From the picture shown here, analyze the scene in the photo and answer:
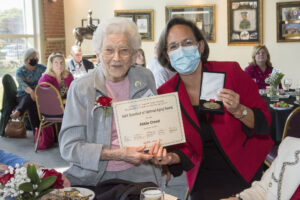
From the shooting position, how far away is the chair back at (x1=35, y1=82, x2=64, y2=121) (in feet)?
17.1

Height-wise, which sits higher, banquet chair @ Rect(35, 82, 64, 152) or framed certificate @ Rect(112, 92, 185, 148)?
framed certificate @ Rect(112, 92, 185, 148)

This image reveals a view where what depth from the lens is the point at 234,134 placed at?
6.55ft

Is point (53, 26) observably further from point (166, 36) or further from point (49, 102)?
point (166, 36)

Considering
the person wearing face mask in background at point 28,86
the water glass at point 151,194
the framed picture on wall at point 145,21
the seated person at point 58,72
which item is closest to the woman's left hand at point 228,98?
the water glass at point 151,194

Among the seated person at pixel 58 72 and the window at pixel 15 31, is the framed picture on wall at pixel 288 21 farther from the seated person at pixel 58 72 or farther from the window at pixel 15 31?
the window at pixel 15 31

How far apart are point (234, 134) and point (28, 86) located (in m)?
5.11

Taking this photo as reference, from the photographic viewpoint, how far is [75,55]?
7.09m

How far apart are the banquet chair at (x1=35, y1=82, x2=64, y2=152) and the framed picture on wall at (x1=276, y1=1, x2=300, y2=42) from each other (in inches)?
187

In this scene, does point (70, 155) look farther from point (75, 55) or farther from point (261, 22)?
point (261, 22)

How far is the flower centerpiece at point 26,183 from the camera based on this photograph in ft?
4.02

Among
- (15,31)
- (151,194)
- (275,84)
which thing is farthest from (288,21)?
(151,194)

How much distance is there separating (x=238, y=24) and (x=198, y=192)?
632 cm

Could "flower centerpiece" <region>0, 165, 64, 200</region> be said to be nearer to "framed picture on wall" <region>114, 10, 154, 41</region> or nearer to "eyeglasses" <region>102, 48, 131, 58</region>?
"eyeglasses" <region>102, 48, 131, 58</region>

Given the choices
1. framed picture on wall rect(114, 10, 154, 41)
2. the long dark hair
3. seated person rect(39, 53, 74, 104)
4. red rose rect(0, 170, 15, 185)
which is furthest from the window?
red rose rect(0, 170, 15, 185)
